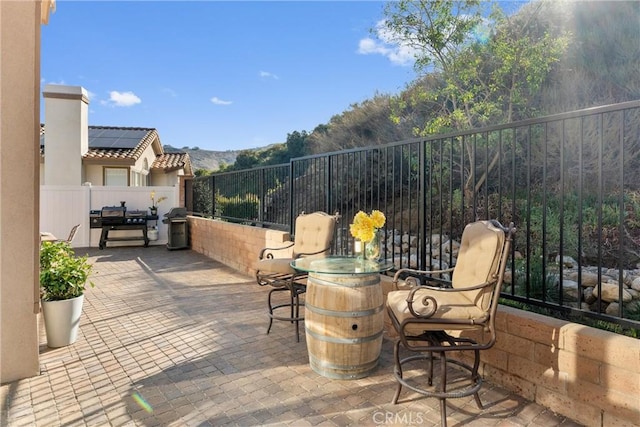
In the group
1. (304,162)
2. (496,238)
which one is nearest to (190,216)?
(304,162)

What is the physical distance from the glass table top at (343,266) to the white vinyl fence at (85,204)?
8138 mm

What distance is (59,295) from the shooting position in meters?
3.01

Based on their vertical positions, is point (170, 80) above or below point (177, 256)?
above

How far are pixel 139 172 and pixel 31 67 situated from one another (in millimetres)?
12831

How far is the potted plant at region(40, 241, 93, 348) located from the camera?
2.95 metres

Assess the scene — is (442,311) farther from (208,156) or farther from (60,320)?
(208,156)

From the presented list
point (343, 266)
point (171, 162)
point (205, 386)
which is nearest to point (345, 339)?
point (343, 266)

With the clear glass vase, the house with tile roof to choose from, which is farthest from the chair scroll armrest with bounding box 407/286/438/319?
the house with tile roof

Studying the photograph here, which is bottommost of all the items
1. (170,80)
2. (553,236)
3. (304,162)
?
(553,236)

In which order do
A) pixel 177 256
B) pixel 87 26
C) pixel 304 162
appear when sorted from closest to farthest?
pixel 304 162
pixel 87 26
pixel 177 256

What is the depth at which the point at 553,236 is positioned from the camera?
15.5 feet

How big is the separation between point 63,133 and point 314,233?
→ 10309 millimetres

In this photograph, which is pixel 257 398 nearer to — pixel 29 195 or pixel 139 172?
pixel 29 195

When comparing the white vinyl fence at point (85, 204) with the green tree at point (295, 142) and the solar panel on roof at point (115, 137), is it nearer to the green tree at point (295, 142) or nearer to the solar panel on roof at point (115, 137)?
the solar panel on roof at point (115, 137)
